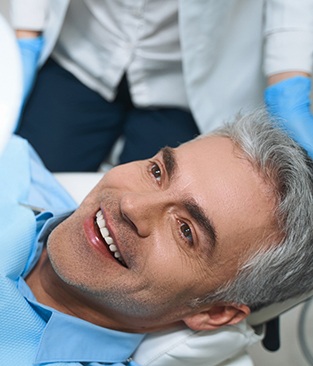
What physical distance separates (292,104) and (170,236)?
1.33ft

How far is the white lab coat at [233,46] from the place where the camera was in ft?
4.22

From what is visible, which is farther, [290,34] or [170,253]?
[290,34]

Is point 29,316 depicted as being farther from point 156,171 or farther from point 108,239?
point 156,171

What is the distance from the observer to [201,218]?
3.37 feet

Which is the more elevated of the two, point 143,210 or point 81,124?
point 143,210

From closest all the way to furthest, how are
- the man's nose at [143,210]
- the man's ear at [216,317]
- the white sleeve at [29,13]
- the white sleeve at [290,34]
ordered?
the man's nose at [143,210] → the man's ear at [216,317] → the white sleeve at [290,34] → the white sleeve at [29,13]

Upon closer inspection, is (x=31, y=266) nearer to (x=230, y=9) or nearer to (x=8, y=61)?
(x=8, y=61)

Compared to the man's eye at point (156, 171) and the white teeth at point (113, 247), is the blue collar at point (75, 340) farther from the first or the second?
the man's eye at point (156, 171)

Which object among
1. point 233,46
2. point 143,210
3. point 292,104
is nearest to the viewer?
point 143,210

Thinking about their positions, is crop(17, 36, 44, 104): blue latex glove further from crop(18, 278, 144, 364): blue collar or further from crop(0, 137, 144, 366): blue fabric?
crop(18, 278, 144, 364): blue collar

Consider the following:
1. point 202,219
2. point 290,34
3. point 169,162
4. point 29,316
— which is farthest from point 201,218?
point 290,34

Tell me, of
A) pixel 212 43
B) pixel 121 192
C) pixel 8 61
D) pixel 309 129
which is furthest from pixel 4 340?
pixel 212 43

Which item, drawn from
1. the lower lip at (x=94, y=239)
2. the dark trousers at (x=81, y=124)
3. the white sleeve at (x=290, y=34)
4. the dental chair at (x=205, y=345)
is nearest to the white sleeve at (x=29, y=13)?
the dark trousers at (x=81, y=124)

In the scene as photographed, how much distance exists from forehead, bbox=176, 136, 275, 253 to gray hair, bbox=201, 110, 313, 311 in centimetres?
2
